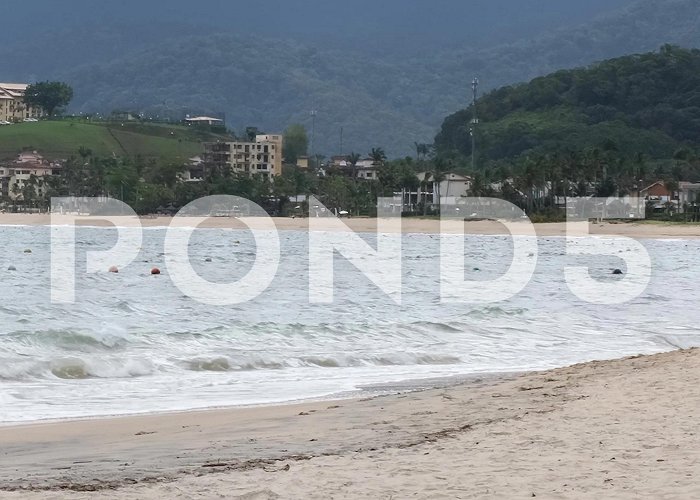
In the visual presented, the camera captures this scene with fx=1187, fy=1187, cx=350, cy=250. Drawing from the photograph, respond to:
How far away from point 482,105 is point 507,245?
9915 centimetres

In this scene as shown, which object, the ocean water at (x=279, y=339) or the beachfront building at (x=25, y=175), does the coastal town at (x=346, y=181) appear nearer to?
the beachfront building at (x=25, y=175)

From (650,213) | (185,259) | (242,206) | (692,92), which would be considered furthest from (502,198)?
(692,92)

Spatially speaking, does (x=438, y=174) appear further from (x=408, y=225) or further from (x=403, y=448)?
(x=403, y=448)

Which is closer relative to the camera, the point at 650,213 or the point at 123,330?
the point at 123,330

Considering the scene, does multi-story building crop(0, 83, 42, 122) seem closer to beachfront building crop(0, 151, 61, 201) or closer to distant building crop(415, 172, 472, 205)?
beachfront building crop(0, 151, 61, 201)

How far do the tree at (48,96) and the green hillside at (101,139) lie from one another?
26.5 m

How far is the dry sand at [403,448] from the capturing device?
238 inches

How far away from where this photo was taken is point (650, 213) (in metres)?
77.2

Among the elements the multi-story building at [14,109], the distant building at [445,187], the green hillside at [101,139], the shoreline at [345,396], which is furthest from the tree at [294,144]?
the shoreline at [345,396]

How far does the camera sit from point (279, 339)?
1634cm

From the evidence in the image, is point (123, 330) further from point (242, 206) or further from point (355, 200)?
point (242, 206)

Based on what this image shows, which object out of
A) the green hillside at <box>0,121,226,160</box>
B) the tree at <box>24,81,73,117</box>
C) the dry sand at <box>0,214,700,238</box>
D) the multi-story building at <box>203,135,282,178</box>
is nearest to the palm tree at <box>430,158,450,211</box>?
the dry sand at <box>0,214,700,238</box>

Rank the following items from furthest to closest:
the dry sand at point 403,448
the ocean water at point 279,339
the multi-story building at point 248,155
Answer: the multi-story building at point 248,155 < the ocean water at point 279,339 < the dry sand at point 403,448

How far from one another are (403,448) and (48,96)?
7566 inches
